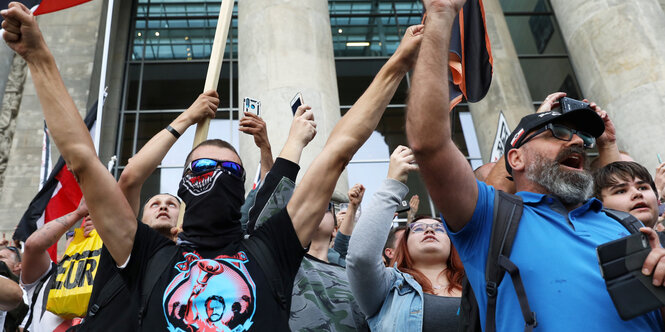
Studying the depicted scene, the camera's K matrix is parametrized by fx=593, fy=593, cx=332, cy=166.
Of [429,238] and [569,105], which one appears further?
[429,238]

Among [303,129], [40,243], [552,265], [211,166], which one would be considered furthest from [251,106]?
[552,265]

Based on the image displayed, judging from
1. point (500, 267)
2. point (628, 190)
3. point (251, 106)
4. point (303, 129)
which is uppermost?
point (251, 106)

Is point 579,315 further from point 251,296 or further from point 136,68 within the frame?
point 136,68

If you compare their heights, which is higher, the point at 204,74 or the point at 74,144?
the point at 204,74

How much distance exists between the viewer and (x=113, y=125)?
50.2 ft

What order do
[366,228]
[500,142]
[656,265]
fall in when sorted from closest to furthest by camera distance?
[656,265], [366,228], [500,142]

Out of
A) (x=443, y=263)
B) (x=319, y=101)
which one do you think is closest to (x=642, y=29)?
(x=319, y=101)

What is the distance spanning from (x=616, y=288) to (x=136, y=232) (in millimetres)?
1946

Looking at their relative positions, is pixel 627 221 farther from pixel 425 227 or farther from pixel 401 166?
pixel 425 227

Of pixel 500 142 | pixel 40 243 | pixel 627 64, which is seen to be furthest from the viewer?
pixel 627 64

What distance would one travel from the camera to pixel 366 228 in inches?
128

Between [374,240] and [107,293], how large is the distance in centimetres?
137

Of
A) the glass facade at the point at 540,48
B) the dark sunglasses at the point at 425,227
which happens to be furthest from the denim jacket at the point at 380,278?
the glass facade at the point at 540,48

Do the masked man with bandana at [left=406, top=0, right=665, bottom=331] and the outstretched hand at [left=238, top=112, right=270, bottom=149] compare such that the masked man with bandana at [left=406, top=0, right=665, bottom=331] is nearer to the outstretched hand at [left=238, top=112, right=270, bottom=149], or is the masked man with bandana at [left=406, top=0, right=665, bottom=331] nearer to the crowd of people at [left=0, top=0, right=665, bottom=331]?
the crowd of people at [left=0, top=0, right=665, bottom=331]
